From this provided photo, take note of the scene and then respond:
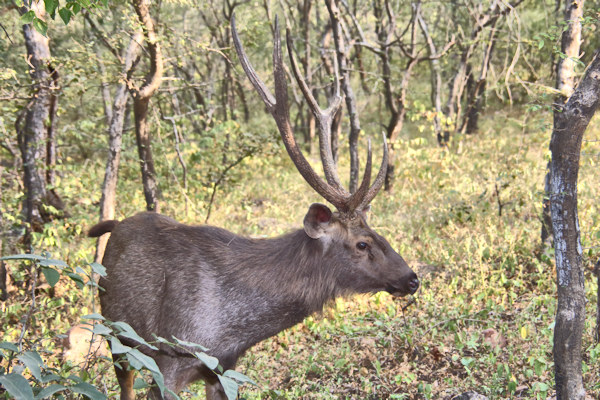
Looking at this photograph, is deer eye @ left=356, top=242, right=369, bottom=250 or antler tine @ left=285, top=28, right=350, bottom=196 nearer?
deer eye @ left=356, top=242, right=369, bottom=250

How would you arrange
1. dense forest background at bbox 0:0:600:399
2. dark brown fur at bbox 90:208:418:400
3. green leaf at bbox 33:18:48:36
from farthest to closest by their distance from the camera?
dense forest background at bbox 0:0:600:399 < dark brown fur at bbox 90:208:418:400 < green leaf at bbox 33:18:48:36

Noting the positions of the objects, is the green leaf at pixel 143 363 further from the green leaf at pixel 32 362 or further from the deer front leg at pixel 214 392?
the deer front leg at pixel 214 392

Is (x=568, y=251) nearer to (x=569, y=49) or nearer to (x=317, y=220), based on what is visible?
(x=317, y=220)

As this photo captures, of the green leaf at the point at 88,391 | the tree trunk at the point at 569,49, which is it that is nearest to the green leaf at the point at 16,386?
the green leaf at the point at 88,391

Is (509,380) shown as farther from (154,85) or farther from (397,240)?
(154,85)

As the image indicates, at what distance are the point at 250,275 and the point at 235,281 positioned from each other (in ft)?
0.43

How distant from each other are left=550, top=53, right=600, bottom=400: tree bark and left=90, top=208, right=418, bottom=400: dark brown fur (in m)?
1.07

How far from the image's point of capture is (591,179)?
864cm

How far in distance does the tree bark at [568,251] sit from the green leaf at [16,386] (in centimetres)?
334

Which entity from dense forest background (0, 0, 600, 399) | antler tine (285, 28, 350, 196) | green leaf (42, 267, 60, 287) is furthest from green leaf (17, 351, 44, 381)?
antler tine (285, 28, 350, 196)

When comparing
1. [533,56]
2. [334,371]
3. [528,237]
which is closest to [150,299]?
[334,371]

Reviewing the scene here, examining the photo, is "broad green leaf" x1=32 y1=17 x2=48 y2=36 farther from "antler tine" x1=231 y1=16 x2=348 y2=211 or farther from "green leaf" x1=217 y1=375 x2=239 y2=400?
"green leaf" x1=217 y1=375 x2=239 y2=400

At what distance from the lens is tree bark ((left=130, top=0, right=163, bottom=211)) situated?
6.20 meters

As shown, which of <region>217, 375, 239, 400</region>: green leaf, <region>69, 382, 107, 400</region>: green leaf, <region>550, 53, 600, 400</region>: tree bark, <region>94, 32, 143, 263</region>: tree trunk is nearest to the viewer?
<region>69, 382, 107, 400</region>: green leaf
